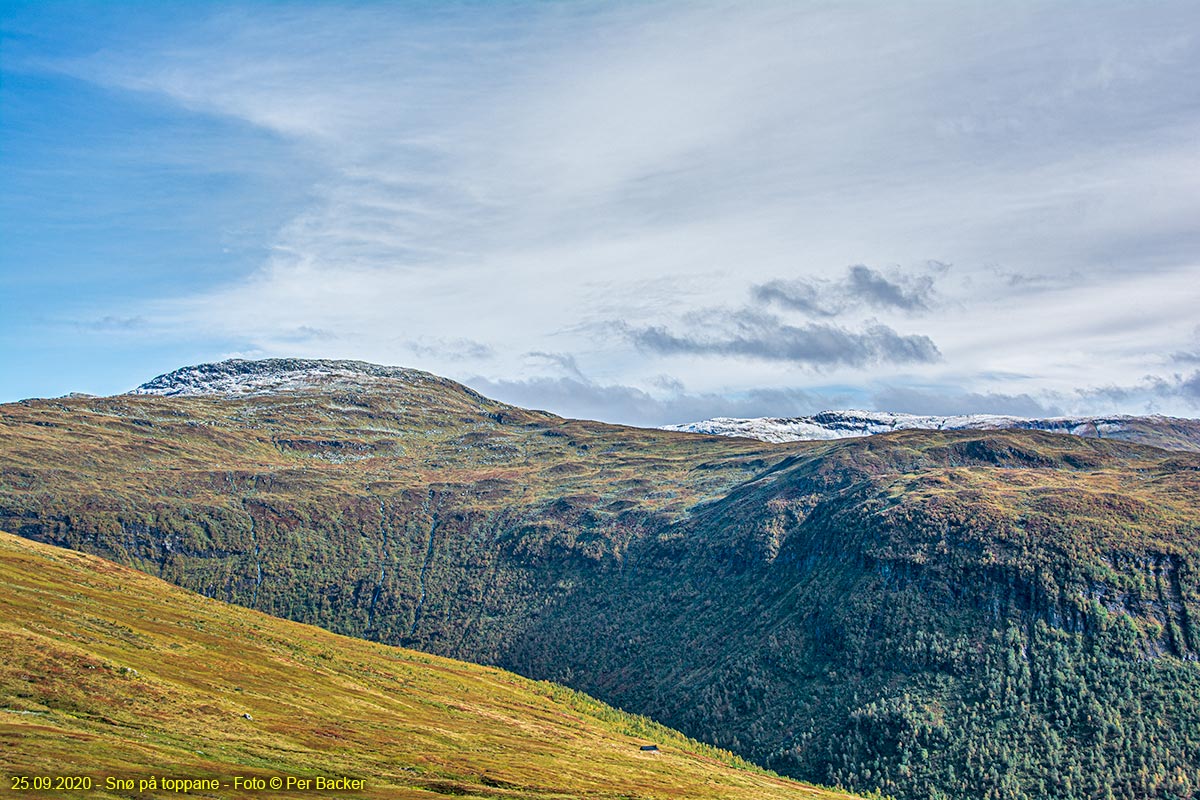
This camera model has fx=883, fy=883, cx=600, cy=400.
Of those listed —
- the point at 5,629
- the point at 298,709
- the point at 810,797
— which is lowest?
the point at 810,797

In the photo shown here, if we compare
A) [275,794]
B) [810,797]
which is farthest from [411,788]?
[810,797]

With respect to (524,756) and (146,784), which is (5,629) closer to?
(146,784)

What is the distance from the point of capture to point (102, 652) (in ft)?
437

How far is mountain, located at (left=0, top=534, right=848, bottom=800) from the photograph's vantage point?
92438 millimetres

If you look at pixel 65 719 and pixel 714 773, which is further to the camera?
pixel 714 773

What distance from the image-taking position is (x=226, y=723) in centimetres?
12000

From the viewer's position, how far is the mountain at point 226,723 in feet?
303

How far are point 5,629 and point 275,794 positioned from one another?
59620 millimetres

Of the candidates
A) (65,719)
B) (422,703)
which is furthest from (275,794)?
(422,703)

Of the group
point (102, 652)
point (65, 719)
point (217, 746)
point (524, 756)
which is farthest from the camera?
point (524, 756)

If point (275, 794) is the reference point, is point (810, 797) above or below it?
below

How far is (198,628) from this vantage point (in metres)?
188

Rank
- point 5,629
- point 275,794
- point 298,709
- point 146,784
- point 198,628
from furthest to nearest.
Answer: point 198,628
point 298,709
point 5,629
point 275,794
point 146,784

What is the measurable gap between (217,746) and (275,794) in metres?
21.9
